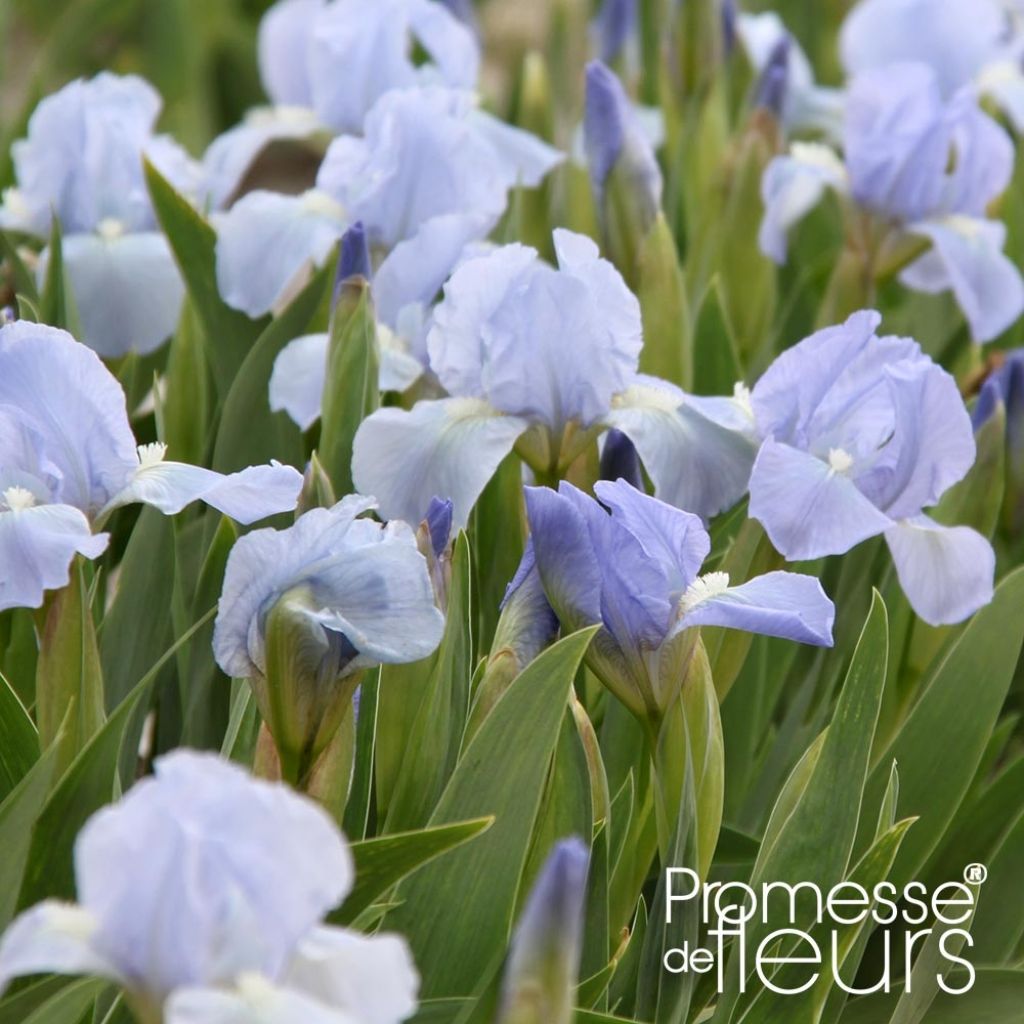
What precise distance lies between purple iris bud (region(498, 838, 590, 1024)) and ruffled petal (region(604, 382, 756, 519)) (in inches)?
16.4

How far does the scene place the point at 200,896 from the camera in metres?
0.49

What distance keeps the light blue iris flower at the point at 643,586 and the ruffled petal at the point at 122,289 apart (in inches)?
22.3

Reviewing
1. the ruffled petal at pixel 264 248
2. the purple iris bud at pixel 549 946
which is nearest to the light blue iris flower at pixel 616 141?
the ruffled petal at pixel 264 248

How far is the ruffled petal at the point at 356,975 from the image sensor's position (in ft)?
1.69

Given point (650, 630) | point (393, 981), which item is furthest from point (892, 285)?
point (393, 981)

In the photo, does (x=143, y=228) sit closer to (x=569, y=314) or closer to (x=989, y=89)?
(x=569, y=314)

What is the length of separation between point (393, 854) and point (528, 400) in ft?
1.08

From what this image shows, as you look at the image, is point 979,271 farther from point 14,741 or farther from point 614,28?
point 14,741

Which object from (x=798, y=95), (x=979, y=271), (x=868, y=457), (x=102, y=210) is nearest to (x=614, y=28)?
(x=798, y=95)

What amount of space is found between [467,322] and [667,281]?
1.07 ft

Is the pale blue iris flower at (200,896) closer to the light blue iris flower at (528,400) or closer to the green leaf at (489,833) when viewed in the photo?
the green leaf at (489,833)

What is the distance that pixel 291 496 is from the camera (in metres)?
0.77

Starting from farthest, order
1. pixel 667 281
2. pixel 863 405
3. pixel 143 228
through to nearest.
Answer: pixel 143 228 < pixel 667 281 < pixel 863 405

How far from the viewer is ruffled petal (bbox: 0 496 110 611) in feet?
2.34
